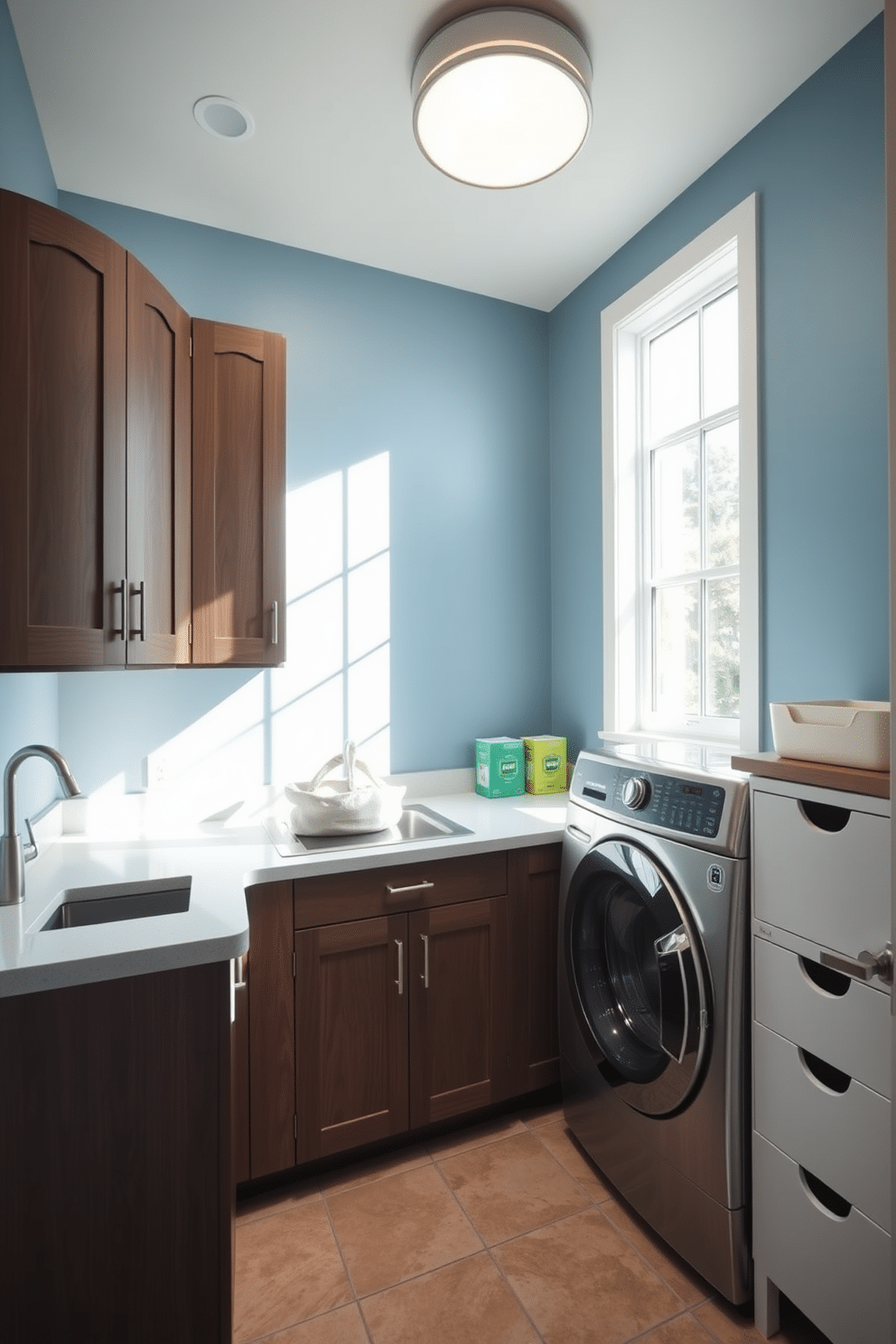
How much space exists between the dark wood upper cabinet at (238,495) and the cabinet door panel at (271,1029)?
2.17ft

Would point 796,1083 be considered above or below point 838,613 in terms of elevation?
below

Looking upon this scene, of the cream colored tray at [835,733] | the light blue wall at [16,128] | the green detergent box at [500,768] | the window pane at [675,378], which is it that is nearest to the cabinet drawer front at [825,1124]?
the cream colored tray at [835,733]

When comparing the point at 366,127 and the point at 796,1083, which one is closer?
the point at 796,1083

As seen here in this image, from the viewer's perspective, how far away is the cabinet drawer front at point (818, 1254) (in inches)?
47.7

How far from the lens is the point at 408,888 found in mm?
1930

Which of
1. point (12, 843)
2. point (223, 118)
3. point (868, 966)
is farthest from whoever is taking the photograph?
point (223, 118)

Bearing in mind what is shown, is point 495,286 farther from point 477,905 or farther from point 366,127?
point 477,905

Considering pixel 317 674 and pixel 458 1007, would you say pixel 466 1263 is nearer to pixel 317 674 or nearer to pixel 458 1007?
pixel 458 1007

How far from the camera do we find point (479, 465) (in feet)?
→ 9.20

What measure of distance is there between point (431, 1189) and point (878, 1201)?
44.4 inches

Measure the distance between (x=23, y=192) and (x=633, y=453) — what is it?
1.96 metres

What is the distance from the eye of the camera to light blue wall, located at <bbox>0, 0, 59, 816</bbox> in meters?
1.57

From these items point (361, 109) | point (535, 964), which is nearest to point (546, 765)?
point (535, 964)

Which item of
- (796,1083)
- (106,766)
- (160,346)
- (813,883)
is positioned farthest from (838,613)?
(106,766)
